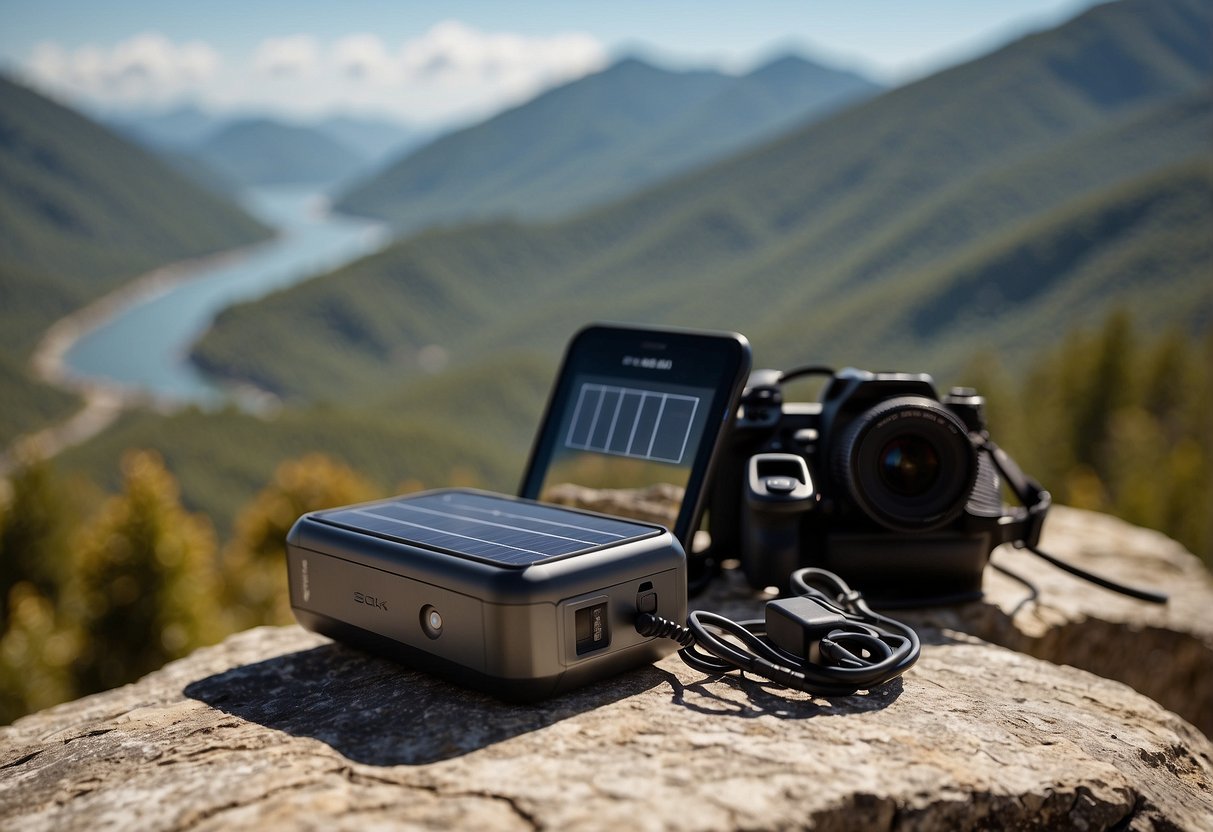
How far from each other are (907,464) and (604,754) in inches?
66.6

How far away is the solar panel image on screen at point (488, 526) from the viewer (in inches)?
89.5

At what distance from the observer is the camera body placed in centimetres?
315

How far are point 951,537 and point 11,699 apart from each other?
1596 centimetres

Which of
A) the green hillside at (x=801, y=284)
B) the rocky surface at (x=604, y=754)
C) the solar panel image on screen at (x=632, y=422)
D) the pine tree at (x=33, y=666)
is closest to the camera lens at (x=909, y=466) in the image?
the rocky surface at (x=604, y=754)

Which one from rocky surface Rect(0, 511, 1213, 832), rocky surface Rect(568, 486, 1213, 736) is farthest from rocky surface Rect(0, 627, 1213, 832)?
rocky surface Rect(568, 486, 1213, 736)

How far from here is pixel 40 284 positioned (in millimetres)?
156625

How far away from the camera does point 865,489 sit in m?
3.20

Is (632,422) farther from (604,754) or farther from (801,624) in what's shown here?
(604,754)

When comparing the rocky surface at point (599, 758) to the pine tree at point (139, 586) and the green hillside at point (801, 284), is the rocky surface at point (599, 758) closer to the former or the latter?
the pine tree at point (139, 586)

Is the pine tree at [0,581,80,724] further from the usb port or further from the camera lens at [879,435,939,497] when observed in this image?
the usb port

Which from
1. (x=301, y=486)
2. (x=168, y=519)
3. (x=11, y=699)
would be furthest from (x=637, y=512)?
(x=301, y=486)

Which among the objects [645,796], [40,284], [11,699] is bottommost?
[11,699]

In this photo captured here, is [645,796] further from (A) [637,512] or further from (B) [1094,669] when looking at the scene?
(B) [1094,669]

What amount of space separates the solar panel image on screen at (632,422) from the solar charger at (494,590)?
50 centimetres
